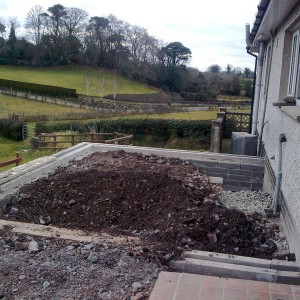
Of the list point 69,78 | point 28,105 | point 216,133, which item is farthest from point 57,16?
point 216,133

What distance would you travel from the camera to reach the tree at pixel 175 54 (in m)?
52.8

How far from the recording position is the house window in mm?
5176

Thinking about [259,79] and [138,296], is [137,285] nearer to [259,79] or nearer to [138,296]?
[138,296]

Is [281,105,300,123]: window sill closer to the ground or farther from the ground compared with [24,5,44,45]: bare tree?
closer to the ground

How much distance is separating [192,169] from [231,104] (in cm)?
2960

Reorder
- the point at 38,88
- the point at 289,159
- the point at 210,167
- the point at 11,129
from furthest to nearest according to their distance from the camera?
1. the point at 38,88
2. the point at 11,129
3. the point at 210,167
4. the point at 289,159

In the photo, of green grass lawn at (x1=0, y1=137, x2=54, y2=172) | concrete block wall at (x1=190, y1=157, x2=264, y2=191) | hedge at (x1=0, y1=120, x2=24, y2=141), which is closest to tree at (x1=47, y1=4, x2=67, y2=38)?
hedge at (x1=0, y1=120, x2=24, y2=141)

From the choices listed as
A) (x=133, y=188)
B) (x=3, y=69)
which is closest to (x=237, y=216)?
(x=133, y=188)

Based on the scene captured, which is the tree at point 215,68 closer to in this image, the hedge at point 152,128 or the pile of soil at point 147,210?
the hedge at point 152,128

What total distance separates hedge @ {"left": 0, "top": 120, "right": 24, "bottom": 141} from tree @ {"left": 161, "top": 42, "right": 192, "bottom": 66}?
29280mm

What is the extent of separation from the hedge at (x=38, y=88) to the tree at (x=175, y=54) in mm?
14372

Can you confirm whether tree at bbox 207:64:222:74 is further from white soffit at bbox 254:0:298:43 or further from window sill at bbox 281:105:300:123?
window sill at bbox 281:105:300:123

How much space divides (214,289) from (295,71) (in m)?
3.58

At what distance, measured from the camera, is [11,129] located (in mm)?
27594
